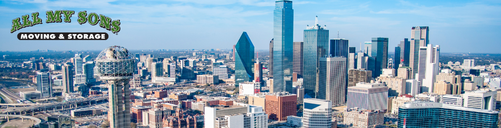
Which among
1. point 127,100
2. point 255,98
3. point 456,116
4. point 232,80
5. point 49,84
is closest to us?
point 127,100

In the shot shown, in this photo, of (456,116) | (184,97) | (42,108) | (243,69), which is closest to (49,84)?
(42,108)

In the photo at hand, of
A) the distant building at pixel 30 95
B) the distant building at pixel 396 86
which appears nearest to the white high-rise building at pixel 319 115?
the distant building at pixel 396 86

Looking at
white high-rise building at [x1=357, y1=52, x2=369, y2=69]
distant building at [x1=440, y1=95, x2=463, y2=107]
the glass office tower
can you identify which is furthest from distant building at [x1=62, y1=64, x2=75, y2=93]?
the glass office tower

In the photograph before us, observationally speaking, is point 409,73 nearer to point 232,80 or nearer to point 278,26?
point 278,26

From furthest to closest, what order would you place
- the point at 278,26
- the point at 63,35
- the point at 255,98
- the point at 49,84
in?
1. the point at 278,26
2. the point at 49,84
3. the point at 255,98
4. the point at 63,35

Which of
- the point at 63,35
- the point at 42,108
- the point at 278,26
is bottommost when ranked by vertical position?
the point at 42,108

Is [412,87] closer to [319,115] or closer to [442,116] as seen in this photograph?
[442,116]

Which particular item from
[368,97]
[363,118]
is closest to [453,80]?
[368,97]

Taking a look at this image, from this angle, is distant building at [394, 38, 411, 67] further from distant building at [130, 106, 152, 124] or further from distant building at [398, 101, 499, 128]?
distant building at [130, 106, 152, 124]
